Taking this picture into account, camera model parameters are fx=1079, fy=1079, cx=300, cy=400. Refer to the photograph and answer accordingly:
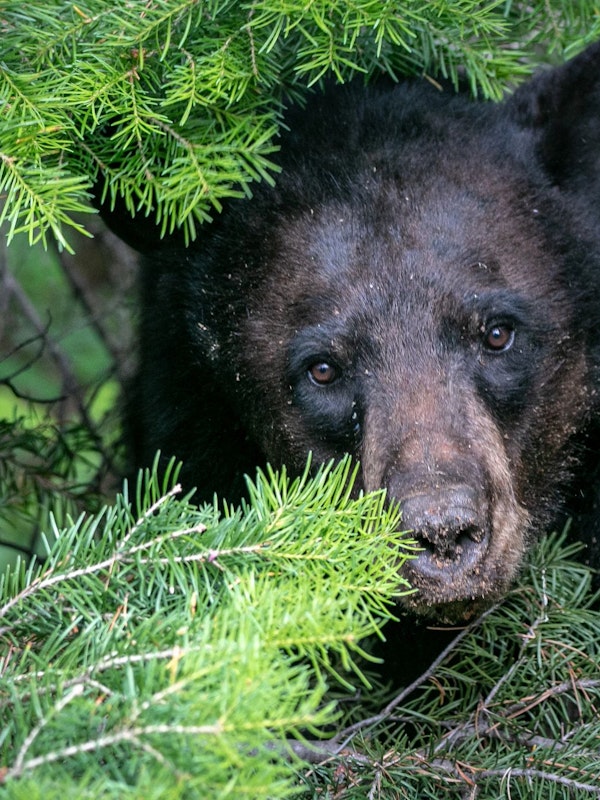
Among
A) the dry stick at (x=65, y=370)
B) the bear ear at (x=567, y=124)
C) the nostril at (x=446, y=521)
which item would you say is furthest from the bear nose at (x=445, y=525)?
the dry stick at (x=65, y=370)

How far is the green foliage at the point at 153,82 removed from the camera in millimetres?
2645

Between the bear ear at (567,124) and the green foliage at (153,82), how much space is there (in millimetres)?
521

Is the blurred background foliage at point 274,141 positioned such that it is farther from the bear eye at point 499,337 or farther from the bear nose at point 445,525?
the bear eye at point 499,337

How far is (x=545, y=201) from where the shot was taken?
357cm

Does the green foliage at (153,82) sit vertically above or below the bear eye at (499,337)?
above

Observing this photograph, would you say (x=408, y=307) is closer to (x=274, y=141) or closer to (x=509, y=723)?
(x=274, y=141)

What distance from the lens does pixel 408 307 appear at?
10.5 ft

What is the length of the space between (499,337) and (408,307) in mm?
304

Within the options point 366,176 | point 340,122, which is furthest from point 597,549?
point 340,122

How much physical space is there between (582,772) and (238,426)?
169 cm

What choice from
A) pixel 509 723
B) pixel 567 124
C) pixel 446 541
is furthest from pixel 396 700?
Answer: pixel 567 124

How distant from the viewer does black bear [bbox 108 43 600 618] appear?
3.14m

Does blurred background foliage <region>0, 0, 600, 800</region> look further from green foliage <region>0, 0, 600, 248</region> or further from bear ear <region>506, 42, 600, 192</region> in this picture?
bear ear <region>506, 42, 600, 192</region>

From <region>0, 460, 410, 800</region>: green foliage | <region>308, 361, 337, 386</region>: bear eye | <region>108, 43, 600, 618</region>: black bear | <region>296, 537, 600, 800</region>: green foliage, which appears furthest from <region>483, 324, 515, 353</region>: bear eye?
<region>0, 460, 410, 800</region>: green foliage
